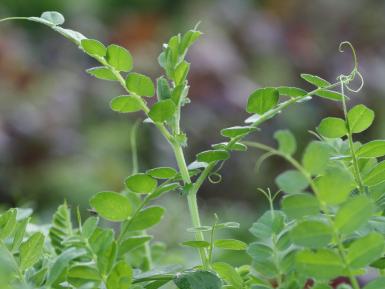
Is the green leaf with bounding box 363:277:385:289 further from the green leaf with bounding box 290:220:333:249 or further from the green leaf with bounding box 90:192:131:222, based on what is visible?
the green leaf with bounding box 90:192:131:222

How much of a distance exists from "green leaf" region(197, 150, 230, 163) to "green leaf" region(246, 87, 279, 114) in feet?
0.11

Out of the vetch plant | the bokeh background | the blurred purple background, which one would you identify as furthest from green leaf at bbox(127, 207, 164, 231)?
the blurred purple background

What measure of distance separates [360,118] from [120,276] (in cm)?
14

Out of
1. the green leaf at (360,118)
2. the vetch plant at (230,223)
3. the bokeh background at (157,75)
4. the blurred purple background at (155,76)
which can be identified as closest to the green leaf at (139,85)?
the vetch plant at (230,223)

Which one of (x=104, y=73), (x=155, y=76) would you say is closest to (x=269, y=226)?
(x=104, y=73)

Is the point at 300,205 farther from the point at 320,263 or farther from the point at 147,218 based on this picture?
the point at 147,218

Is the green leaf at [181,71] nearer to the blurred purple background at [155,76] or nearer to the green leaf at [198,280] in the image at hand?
the green leaf at [198,280]

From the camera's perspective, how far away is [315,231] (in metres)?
0.32

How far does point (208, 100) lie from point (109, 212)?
208cm

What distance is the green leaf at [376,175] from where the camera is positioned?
0.41 m

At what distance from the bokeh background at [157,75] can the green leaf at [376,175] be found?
4.88ft

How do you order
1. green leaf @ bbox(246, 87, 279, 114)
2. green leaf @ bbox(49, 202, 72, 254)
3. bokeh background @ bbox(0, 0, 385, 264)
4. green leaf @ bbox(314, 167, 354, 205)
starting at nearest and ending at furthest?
green leaf @ bbox(314, 167, 354, 205), green leaf @ bbox(246, 87, 279, 114), green leaf @ bbox(49, 202, 72, 254), bokeh background @ bbox(0, 0, 385, 264)

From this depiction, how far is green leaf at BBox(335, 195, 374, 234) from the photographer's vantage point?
0.32 metres

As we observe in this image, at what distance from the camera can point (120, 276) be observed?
0.37 meters
